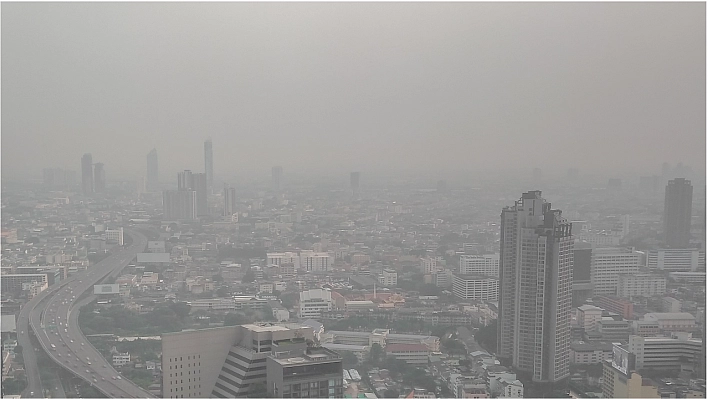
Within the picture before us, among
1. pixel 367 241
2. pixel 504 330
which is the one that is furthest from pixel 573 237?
pixel 367 241

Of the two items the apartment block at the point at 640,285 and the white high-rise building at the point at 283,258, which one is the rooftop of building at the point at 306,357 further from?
the apartment block at the point at 640,285

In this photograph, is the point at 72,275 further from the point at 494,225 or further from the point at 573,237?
the point at 573,237

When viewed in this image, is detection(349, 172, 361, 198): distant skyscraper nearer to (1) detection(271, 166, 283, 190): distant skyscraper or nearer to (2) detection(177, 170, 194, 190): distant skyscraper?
(1) detection(271, 166, 283, 190): distant skyscraper

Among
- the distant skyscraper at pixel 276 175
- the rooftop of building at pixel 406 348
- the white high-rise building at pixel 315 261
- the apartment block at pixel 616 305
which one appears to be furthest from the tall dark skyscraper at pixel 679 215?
the distant skyscraper at pixel 276 175

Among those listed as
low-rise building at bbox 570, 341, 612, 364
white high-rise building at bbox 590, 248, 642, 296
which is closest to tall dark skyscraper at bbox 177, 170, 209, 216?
low-rise building at bbox 570, 341, 612, 364

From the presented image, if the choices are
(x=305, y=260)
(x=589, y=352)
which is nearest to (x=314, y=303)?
(x=305, y=260)

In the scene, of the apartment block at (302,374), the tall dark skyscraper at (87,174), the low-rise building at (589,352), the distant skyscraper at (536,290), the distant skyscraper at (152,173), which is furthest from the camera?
the distant skyscraper at (152,173)
